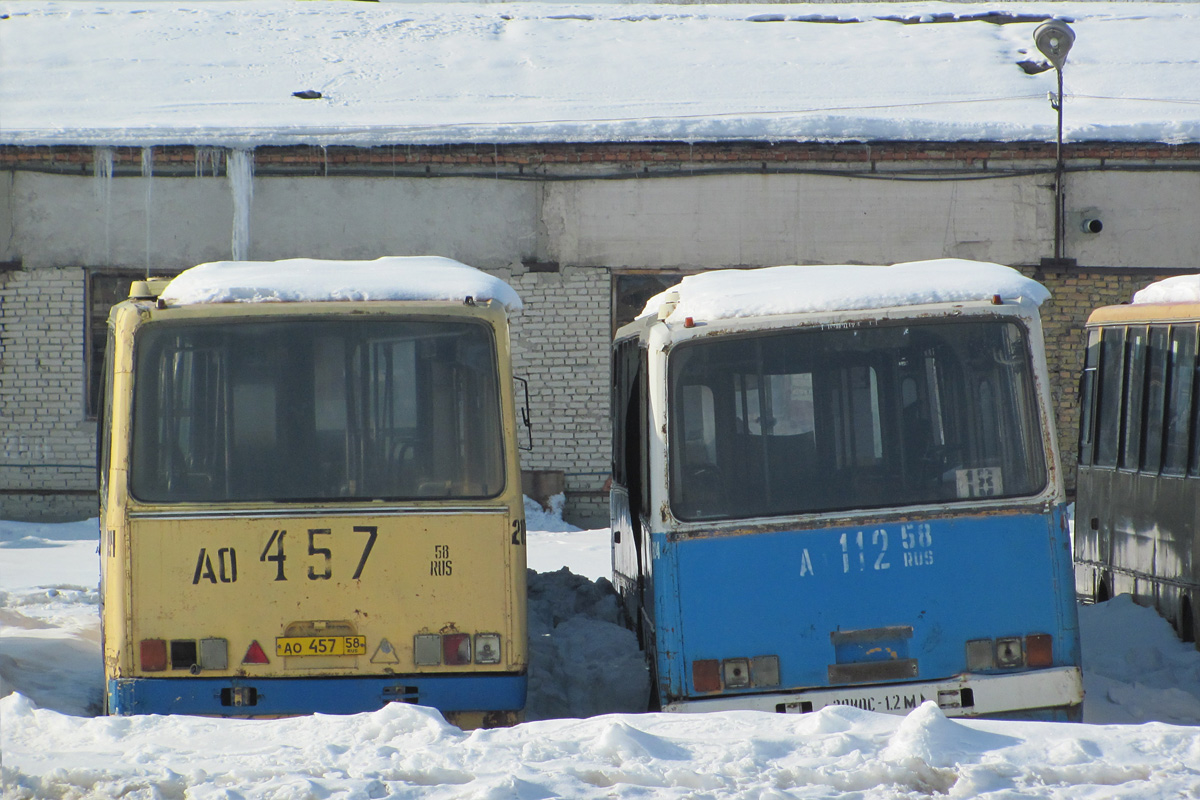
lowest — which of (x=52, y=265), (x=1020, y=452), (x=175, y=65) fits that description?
(x=1020, y=452)

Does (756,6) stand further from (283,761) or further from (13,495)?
(283,761)

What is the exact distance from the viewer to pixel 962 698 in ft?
16.2

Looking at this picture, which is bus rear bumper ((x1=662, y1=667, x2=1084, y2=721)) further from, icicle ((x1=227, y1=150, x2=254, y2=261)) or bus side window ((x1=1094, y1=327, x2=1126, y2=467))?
icicle ((x1=227, y1=150, x2=254, y2=261))

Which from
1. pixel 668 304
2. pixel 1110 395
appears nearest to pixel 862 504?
pixel 668 304

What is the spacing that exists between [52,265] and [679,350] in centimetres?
1156

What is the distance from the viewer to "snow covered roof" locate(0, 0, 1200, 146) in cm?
1418

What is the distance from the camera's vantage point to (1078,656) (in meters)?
4.98

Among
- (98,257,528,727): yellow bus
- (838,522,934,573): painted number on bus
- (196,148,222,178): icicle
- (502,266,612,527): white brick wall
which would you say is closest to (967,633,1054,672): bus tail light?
(838,522,934,573): painted number on bus

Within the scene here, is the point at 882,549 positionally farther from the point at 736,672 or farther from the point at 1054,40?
the point at 1054,40

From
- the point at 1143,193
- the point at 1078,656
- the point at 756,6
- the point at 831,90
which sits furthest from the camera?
the point at 756,6

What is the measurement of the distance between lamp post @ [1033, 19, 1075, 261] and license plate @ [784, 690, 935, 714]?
409 inches

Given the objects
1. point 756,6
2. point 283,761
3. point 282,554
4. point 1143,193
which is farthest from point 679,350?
point 756,6

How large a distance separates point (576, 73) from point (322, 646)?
13.8 m

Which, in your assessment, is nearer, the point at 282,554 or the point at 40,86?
the point at 282,554
